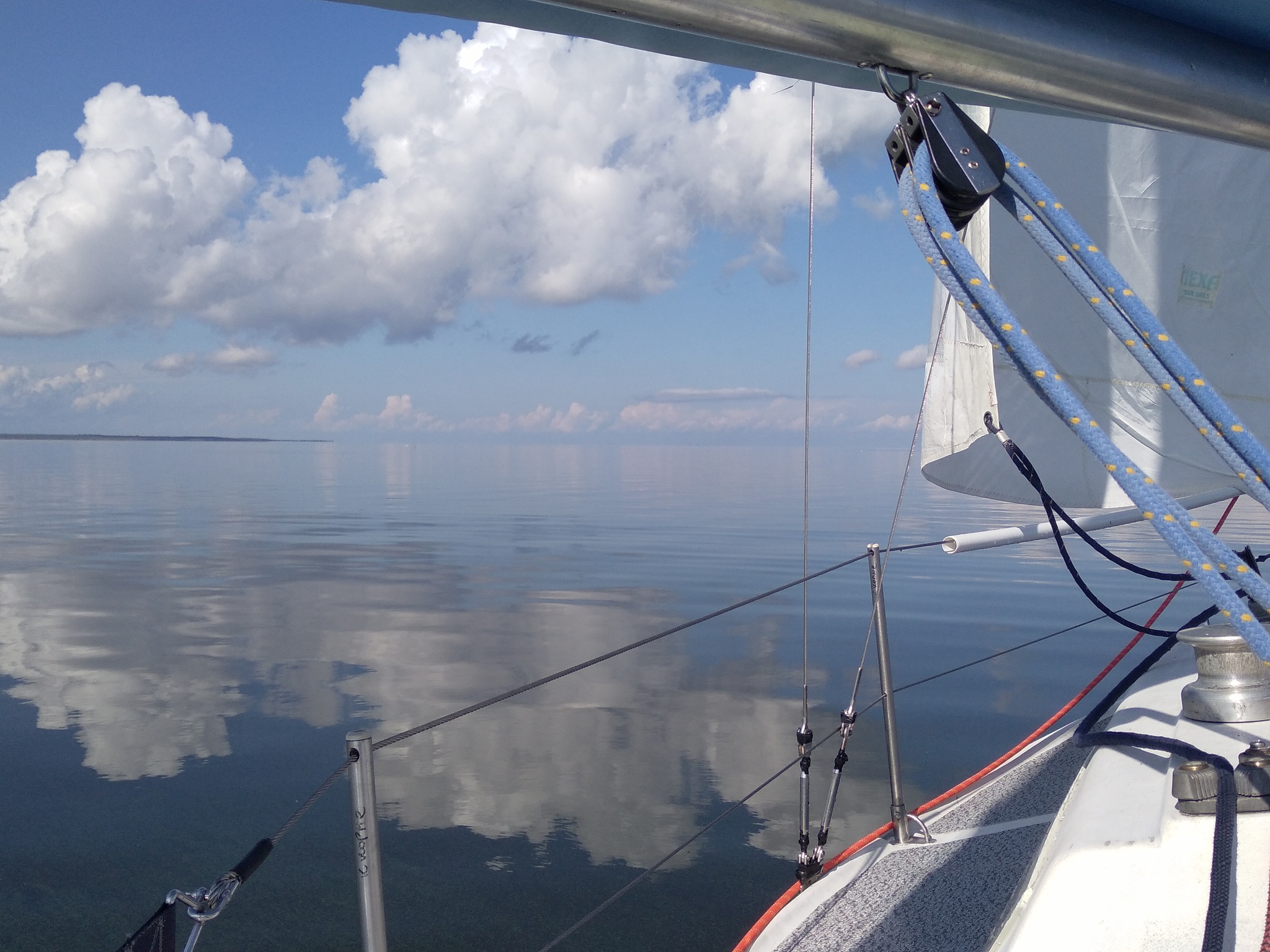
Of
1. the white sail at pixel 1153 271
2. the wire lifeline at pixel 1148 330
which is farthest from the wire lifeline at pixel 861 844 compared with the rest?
the wire lifeline at pixel 1148 330

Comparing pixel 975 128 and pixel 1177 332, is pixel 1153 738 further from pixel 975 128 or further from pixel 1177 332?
pixel 1177 332

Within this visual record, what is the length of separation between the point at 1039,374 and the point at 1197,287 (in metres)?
3.95

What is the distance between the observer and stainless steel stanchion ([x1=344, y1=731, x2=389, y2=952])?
5.53 ft

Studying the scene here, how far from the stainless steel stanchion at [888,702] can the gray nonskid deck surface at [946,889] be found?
0.11m

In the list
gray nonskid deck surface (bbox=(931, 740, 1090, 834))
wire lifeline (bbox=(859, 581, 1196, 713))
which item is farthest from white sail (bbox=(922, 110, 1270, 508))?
gray nonskid deck surface (bbox=(931, 740, 1090, 834))

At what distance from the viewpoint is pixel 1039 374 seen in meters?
1.47

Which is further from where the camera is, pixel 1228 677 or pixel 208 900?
pixel 1228 677

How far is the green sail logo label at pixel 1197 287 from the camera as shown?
4.72 meters

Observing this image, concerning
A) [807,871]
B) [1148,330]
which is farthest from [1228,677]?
[807,871]

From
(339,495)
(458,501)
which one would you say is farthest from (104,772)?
(339,495)

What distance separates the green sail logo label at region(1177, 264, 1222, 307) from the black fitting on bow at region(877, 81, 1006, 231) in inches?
152

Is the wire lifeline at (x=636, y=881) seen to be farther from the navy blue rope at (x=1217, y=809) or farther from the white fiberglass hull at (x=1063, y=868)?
the navy blue rope at (x=1217, y=809)

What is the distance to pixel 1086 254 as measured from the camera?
1.58 metres

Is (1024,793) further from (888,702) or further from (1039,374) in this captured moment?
(1039,374)
